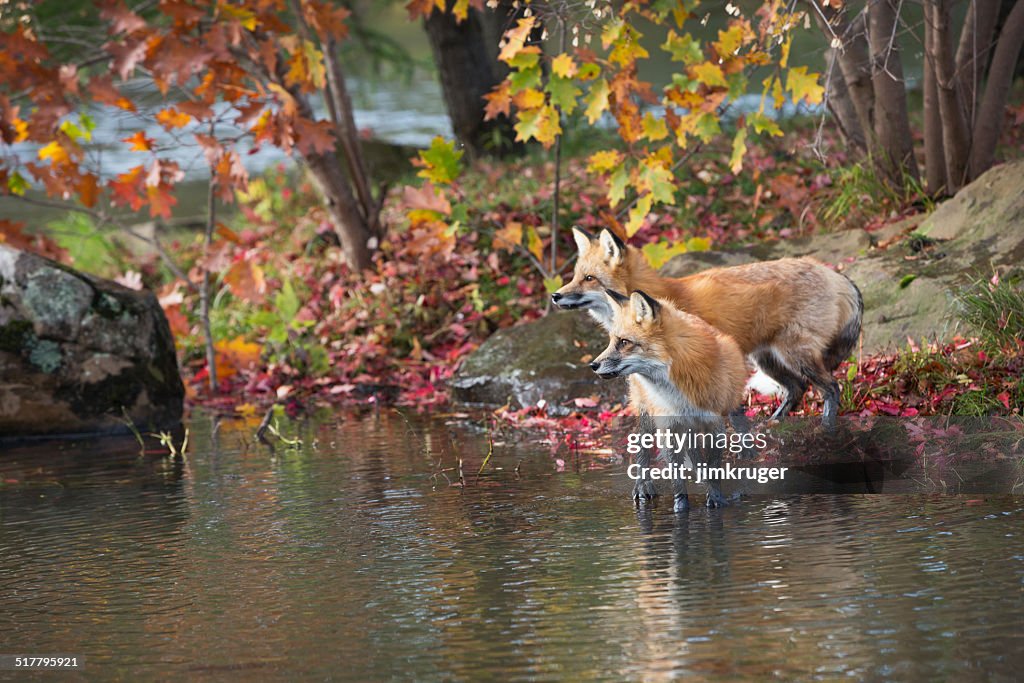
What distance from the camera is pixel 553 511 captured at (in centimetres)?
Result: 693

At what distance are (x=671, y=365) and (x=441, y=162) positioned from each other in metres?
4.82

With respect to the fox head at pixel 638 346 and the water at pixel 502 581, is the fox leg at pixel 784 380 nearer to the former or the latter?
the water at pixel 502 581

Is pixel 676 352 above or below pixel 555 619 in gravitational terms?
above

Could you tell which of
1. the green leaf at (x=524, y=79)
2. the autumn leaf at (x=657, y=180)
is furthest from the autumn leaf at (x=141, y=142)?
the autumn leaf at (x=657, y=180)

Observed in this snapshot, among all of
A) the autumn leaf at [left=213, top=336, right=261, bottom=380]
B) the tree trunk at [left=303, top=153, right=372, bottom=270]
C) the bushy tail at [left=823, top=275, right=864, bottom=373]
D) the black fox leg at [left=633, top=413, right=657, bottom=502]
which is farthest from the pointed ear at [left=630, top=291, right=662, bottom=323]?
the tree trunk at [left=303, top=153, right=372, bottom=270]

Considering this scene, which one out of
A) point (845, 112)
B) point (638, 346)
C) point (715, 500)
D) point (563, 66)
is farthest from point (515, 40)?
point (845, 112)

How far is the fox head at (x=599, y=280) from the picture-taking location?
8.24m

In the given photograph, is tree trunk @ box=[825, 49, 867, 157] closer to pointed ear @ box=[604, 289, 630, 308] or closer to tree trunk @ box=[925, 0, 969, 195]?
tree trunk @ box=[925, 0, 969, 195]

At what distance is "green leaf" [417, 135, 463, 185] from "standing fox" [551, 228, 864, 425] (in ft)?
9.88

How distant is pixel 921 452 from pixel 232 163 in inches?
284

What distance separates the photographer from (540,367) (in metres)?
10.9

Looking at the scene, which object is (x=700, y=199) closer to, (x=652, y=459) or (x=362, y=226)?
(x=362, y=226)

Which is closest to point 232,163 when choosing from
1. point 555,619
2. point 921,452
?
point 921,452

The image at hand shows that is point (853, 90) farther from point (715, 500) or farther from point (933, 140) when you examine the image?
point (715, 500)
